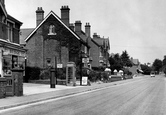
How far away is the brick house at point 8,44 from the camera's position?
2395cm

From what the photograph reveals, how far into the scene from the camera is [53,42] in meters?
42.4

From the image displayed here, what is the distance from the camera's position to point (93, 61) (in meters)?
60.5

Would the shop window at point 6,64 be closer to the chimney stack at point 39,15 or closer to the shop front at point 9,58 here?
the shop front at point 9,58

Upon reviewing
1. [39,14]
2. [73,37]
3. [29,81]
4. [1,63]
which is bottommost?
[29,81]

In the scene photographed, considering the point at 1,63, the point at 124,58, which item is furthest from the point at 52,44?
the point at 124,58

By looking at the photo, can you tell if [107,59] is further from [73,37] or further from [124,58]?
[124,58]

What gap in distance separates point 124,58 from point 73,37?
8865 centimetres

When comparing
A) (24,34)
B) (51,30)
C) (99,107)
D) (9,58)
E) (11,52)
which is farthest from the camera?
(24,34)

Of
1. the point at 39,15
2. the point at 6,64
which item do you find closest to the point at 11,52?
the point at 6,64

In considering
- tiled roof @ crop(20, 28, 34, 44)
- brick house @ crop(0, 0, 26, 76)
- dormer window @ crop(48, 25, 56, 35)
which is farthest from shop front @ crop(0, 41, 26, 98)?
tiled roof @ crop(20, 28, 34, 44)

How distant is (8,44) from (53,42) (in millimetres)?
17588

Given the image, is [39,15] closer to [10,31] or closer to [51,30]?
[51,30]

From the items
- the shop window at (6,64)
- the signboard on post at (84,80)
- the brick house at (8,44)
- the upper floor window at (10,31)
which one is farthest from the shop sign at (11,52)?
the signboard on post at (84,80)

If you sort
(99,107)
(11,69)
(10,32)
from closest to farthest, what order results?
(99,107) < (11,69) < (10,32)
